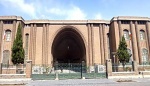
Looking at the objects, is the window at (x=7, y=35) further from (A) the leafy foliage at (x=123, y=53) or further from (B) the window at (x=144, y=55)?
(B) the window at (x=144, y=55)

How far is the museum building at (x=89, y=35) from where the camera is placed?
31.7 meters

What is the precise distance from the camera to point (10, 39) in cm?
3145

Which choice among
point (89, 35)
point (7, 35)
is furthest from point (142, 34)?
point (7, 35)

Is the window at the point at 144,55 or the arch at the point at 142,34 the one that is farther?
the arch at the point at 142,34

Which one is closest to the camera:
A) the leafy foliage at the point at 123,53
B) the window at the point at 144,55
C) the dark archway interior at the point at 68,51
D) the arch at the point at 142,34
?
the leafy foliage at the point at 123,53

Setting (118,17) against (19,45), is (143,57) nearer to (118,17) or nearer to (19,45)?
(118,17)

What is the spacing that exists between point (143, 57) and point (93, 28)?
1139cm

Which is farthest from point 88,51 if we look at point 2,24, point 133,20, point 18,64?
point 2,24

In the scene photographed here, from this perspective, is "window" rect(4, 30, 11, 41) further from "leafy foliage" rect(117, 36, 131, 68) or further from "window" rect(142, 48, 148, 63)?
"window" rect(142, 48, 148, 63)

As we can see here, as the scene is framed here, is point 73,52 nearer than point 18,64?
No

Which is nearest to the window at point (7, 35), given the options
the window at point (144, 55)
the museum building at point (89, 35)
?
the museum building at point (89, 35)

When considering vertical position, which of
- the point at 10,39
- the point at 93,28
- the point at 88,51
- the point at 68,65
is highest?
the point at 93,28

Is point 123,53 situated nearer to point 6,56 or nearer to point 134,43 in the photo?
point 134,43

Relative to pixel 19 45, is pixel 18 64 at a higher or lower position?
lower
